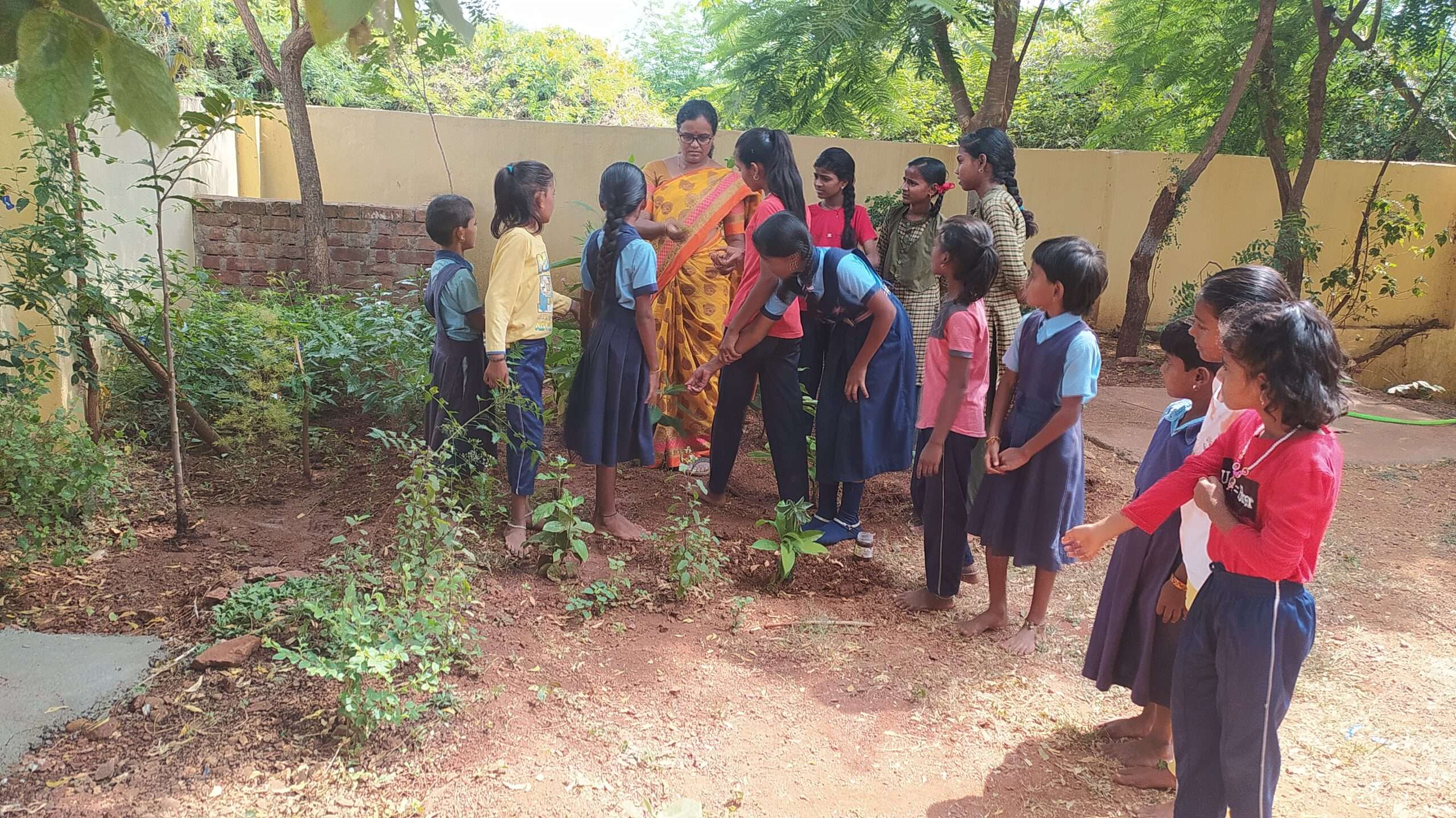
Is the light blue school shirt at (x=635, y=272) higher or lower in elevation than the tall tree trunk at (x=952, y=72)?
lower

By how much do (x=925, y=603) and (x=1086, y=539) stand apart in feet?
4.72

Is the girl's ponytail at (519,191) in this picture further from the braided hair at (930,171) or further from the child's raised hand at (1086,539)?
the child's raised hand at (1086,539)

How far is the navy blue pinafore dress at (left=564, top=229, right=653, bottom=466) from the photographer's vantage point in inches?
141

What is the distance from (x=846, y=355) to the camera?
383cm

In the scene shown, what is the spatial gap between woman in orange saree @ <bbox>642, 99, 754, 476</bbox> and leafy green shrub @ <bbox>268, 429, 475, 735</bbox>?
63.8 inches

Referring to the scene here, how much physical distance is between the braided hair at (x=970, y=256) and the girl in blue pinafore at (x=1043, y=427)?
22 cm

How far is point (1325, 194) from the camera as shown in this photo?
9.12 meters

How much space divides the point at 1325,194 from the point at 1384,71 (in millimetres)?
1214

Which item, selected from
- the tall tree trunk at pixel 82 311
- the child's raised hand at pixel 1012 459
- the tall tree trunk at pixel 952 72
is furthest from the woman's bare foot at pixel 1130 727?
the tall tree trunk at pixel 952 72

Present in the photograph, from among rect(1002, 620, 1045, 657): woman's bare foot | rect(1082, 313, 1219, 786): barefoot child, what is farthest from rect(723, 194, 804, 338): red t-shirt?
rect(1082, 313, 1219, 786): barefoot child

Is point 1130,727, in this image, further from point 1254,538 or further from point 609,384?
point 609,384

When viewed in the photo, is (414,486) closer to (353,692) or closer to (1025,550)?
(353,692)

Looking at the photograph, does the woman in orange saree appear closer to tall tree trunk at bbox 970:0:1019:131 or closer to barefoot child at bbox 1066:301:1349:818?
barefoot child at bbox 1066:301:1349:818

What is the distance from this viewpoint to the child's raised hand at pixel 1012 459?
9.41ft
